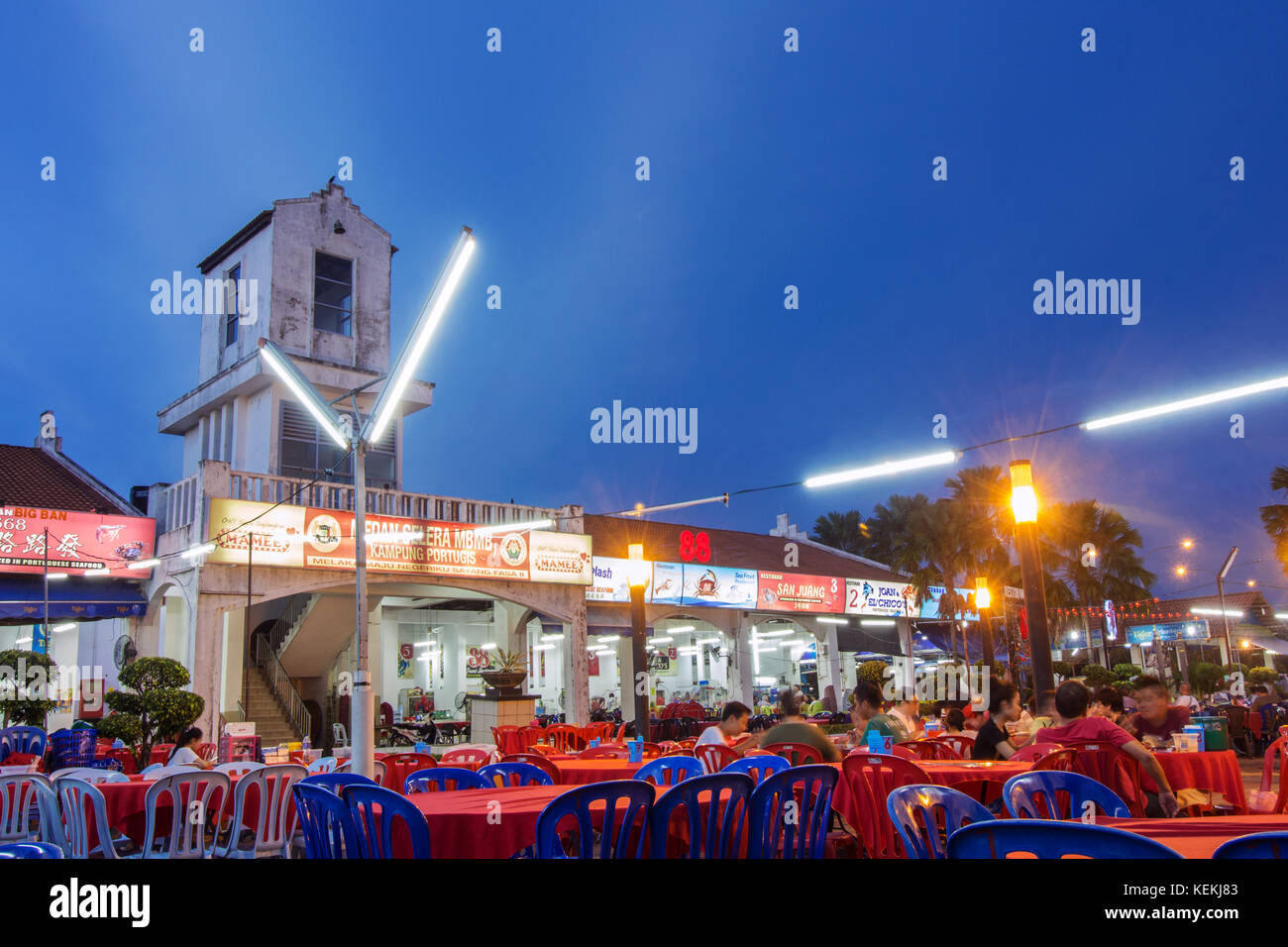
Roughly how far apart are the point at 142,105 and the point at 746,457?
60.7 metres

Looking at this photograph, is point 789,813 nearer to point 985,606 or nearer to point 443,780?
point 443,780

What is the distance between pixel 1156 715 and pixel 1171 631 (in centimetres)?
2456

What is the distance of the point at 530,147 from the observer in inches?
899

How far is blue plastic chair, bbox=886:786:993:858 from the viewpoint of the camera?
305cm

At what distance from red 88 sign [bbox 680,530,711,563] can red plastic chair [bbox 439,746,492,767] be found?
1226cm

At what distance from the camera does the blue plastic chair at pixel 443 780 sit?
5910mm

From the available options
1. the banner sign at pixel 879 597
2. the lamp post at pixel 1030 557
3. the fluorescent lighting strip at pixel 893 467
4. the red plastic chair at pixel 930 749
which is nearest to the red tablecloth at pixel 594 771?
the red plastic chair at pixel 930 749

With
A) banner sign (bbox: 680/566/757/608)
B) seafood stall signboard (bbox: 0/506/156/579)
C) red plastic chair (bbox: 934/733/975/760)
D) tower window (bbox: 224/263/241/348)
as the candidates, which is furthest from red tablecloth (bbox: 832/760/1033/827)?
tower window (bbox: 224/263/241/348)

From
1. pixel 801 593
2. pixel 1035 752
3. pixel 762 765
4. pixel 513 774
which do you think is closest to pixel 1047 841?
pixel 762 765

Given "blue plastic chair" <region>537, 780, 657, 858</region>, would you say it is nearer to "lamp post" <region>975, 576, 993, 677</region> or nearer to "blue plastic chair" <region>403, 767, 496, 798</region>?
"blue plastic chair" <region>403, 767, 496, 798</region>

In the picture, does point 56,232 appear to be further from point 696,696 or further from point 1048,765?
point 1048,765

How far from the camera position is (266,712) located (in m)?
19.0
